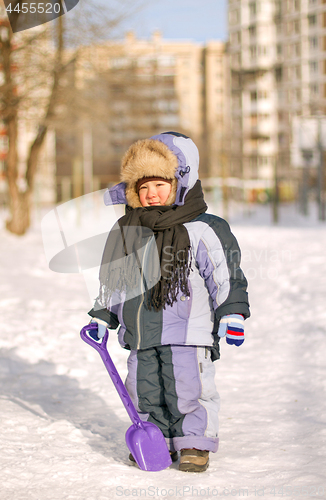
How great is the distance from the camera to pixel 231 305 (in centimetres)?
257

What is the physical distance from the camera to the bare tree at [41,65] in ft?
35.1

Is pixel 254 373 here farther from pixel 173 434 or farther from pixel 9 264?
pixel 9 264

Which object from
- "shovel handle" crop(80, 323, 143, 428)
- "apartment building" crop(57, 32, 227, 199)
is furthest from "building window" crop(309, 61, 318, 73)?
"shovel handle" crop(80, 323, 143, 428)

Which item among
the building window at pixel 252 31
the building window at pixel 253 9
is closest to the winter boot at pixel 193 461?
the building window at pixel 253 9

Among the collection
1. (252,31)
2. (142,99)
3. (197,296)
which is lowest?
(197,296)

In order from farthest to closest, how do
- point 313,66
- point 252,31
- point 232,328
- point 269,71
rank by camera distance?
point 269,71
point 252,31
point 313,66
point 232,328

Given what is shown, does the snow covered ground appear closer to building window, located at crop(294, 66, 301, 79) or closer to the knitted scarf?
the knitted scarf

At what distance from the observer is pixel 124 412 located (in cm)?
355

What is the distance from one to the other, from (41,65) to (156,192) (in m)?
8.84

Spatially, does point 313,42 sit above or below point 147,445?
above

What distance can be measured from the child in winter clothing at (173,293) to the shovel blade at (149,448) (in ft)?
0.28

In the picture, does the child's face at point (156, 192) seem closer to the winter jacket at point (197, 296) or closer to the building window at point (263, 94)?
the winter jacket at point (197, 296)

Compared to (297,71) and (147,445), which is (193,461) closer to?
(147,445)

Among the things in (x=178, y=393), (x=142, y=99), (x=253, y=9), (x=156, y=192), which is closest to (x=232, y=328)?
(x=178, y=393)
